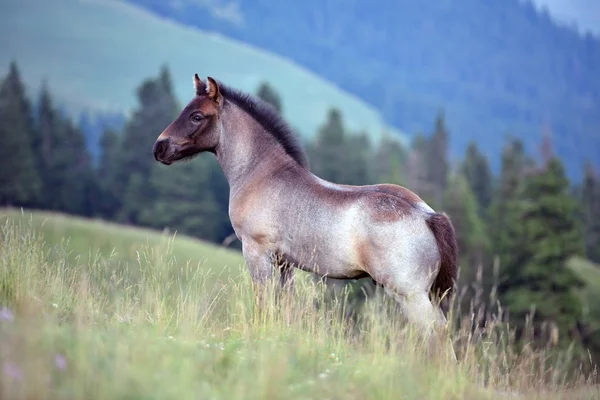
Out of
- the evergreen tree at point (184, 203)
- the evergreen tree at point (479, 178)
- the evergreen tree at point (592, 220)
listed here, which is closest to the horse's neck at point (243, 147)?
the evergreen tree at point (184, 203)

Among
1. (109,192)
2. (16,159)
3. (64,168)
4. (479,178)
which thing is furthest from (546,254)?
(64,168)

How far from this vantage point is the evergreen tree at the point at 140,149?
76.9 meters

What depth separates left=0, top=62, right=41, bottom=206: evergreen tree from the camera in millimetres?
70188

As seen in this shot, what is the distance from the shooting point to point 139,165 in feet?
264

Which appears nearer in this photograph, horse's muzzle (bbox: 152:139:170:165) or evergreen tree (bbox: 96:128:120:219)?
horse's muzzle (bbox: 152:139:170:165)

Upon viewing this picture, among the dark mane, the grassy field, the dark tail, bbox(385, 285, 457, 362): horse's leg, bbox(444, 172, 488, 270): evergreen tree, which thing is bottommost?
bbox(444, 172, 488, 270): evergreen tree

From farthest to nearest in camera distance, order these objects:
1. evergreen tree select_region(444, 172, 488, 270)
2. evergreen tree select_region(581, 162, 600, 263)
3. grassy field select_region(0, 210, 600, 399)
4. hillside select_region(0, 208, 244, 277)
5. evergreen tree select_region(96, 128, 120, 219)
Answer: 1. evergreen tree select_region(581, 162, 600, 263)
2. evergreen tree select_region(96, 128, 120, 219)
3. evergreen tree select_region(444, 172, 488, 270)
4. hillside select_region(0, 208, 244, 277)
5. grassy field select_region(0, 210, 600, 399)

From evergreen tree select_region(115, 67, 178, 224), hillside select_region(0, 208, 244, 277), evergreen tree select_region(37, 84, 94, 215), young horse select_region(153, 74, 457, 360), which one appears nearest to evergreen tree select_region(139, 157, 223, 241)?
evergreen tree select_region(115, 67, 178, 224)

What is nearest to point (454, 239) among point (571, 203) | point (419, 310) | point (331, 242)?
point (419, 310)

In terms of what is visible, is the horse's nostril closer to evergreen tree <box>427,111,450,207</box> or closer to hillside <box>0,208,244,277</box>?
hillside <box>0,208,244,277</box>

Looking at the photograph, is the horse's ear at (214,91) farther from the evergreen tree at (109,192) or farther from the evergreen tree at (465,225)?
the evergreen tree at (109,192)

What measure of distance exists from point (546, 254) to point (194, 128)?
3192 centimetres

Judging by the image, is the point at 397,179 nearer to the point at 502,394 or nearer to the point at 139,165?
the point at 139,165

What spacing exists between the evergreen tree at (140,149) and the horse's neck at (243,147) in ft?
225
